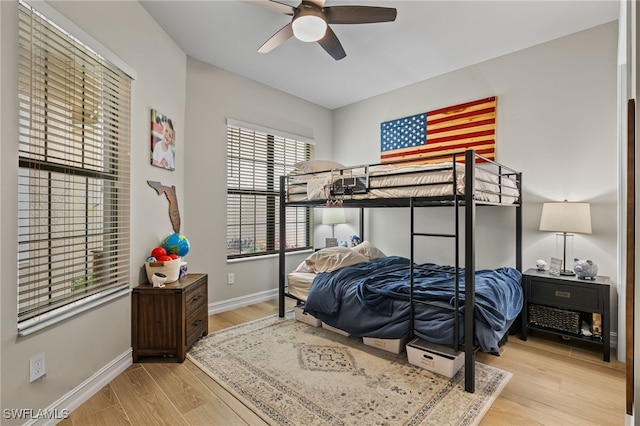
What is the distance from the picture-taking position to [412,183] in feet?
8.25

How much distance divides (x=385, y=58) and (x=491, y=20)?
3.46 feet

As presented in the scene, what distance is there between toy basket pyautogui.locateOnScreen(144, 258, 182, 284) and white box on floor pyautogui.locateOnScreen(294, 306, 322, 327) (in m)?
1.32

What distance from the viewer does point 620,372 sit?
2322mm

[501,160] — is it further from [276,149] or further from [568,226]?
[276,149]

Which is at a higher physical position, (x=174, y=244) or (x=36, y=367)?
(x=174, y=244)

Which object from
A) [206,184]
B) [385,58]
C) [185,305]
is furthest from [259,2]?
[185,305]

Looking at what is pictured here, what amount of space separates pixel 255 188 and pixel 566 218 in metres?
3.34

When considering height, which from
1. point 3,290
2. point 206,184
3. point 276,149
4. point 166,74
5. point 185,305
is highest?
point 166,74

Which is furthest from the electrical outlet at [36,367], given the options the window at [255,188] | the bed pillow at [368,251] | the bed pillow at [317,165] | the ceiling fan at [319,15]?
the bed pillow at [368,251]

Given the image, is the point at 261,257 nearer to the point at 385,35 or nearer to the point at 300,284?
the point at 300,284

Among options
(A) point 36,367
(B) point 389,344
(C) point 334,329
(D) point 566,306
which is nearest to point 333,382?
(B) point 389,344

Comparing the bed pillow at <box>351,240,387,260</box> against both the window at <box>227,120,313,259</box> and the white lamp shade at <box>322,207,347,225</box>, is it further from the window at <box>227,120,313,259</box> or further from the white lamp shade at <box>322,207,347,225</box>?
the window at <box>227,120,313,259</box>

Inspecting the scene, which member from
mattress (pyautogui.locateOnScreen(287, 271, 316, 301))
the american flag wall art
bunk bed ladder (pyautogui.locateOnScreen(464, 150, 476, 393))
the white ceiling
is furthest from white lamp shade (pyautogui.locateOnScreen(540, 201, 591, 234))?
mattress (pyautogui.locateOnScreen(287, 271, 316, 301))

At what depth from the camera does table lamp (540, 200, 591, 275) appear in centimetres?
265
